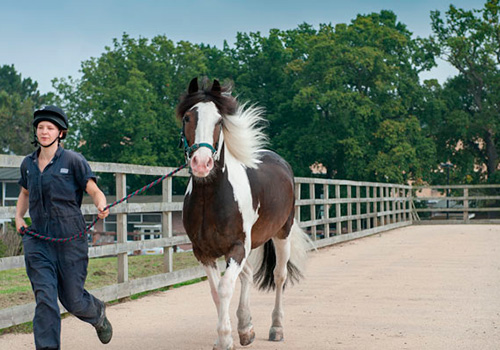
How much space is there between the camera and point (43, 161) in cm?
390

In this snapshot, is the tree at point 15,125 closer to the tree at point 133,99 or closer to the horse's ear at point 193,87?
the tree at point 133,99

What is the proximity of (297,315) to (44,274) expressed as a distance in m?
3.03

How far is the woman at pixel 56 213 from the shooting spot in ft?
12.3

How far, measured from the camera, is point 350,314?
Result: 6.11m

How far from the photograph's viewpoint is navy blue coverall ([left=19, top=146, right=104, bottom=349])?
147 inches

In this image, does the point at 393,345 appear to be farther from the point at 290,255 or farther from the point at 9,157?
the point at 9,157

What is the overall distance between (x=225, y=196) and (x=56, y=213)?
1.23 meters

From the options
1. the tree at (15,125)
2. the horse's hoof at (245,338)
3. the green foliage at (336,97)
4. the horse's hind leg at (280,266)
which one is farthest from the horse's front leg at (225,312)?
the tree at (15,125)

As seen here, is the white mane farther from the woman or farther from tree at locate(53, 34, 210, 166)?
tree at locate(53, 34, 210, 166)

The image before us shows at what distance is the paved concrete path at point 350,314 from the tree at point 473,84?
96.0ft

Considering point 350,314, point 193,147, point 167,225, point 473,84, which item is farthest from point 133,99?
point 193,147

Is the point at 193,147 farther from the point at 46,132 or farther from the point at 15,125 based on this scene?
the point at 15,125

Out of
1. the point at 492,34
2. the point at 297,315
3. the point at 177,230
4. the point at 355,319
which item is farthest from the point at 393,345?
the point at 492,34

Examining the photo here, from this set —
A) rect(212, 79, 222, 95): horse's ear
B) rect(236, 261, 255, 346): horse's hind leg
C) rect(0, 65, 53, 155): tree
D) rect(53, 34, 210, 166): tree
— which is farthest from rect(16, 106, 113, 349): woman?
rect(0, 65, 53, 155): tree
